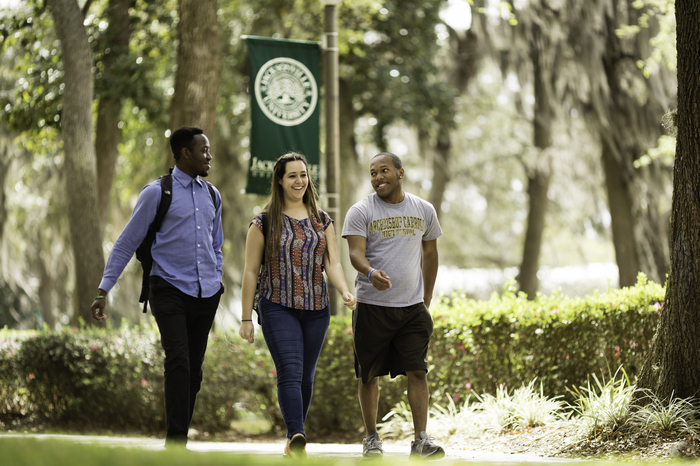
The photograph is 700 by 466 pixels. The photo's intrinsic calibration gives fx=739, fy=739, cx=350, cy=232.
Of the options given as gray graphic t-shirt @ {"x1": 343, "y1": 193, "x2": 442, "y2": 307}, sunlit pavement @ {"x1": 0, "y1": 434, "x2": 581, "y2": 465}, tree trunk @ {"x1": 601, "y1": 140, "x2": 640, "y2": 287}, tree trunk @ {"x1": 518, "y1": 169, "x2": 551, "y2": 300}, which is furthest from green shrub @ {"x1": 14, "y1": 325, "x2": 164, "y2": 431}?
tree trunk @ {"x1": 518, "y1": 169, "x2": 551, "y2": 300}

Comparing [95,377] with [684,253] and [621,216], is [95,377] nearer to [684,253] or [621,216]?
[684,253]

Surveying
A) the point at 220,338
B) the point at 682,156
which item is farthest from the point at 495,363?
the point at 220,338

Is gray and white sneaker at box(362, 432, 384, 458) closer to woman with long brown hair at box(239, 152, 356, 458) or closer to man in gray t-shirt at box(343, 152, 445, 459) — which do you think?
man in gray t-shirt at box(343, 152, 445, 459)

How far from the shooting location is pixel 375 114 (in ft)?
50.9

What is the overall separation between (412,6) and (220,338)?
32.9 ft

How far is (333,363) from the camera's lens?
7.25 meters

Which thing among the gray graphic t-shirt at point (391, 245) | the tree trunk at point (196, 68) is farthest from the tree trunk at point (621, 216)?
the gray graphic t-shirt at point (391, 245)

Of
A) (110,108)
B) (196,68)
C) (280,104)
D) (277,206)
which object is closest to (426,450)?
(277,206)

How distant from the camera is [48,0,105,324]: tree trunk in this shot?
9094mm

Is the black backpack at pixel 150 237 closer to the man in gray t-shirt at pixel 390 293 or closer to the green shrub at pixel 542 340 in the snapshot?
the man in gray t-shirt at pixel 390 293

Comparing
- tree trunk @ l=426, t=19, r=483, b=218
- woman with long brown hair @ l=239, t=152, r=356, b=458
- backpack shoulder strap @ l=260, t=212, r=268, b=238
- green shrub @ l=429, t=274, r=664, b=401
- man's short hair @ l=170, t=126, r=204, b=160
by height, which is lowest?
green shrub @ l=429, t=274, r=664, b=401

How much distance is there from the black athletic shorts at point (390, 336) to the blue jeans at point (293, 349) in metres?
0.29

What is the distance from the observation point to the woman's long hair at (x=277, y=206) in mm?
4789

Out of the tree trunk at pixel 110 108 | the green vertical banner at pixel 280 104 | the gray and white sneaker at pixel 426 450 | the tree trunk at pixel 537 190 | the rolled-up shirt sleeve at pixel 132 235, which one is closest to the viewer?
the rolled-up shirt sleeve at pixel 132 235
